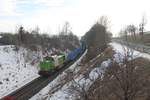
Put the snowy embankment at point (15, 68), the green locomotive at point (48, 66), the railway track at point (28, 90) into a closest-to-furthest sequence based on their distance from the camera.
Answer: the railway track at point (28, 90) < the snowy embankment at point (15, 68) < the green locomotive at point (48, 66)

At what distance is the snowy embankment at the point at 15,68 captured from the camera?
33.4 m

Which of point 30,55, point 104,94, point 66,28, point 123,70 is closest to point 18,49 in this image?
point 30,55

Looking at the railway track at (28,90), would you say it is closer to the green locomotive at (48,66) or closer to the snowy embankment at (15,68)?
the snowy embankment at (15,68)

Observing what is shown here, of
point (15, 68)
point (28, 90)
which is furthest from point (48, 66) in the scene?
point (28, 90)

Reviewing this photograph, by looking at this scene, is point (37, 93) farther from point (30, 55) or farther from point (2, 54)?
point (30, 55)

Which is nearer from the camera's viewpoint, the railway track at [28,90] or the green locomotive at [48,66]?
the railway track at [28,90]

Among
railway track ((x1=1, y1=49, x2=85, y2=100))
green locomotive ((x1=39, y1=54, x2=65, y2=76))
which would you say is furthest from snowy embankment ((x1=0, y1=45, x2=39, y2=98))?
A: green locomotive ((x1=39, y1=54, x2=65, y2=76))

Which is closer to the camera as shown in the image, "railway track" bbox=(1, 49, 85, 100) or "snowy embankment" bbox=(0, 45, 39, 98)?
"railway track" bbox=(1, 49, 85, 100)

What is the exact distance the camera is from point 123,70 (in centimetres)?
1334

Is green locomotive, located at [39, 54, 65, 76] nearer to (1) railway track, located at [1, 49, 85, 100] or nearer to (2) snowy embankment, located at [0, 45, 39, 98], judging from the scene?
(2) snowy embankment, located at [0, 45, 39, 98]

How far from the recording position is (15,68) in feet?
136

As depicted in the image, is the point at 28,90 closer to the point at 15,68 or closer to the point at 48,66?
the point at 48,66

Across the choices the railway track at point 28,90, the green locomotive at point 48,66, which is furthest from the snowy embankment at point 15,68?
the green locomotive at point 48,66

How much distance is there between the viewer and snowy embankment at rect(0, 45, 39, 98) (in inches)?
1314
